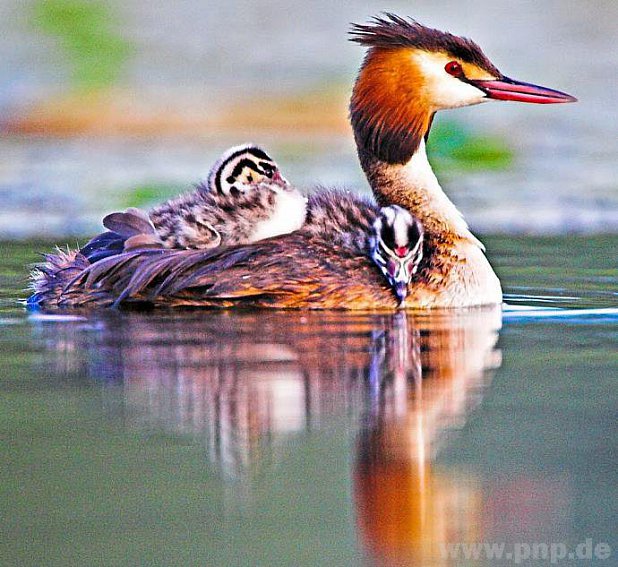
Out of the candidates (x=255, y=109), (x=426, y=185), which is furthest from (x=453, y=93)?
(x=255, y=109)

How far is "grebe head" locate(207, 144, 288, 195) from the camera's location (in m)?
7.70

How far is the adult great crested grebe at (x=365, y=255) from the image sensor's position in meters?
7.49

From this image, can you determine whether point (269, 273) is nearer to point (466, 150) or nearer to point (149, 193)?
point (149, 193)

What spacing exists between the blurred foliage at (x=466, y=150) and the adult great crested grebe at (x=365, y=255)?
5353 millimetres

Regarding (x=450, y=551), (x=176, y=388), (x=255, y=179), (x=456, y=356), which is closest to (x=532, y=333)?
(x=456, y=356)

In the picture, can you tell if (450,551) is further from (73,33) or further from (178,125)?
(73,33)

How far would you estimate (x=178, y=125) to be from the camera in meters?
15.4

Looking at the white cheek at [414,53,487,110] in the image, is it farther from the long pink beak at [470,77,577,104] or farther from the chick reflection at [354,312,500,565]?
the chick reflection at [354,312,500,565]

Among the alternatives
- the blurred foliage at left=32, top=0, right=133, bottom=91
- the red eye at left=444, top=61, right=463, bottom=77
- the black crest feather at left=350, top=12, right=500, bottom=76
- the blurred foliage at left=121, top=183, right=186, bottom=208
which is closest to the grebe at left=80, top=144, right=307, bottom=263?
the black crest feather at left=350, top=12, right=500, bottom=76

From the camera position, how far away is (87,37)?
54.1 ft

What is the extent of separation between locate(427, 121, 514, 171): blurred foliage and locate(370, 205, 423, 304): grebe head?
6.18 meters

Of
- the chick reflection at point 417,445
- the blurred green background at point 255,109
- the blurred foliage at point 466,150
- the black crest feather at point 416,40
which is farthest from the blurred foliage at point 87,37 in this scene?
the chick reflection at point 417,445

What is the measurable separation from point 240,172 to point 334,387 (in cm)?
218

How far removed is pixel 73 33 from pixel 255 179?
9.47 m
